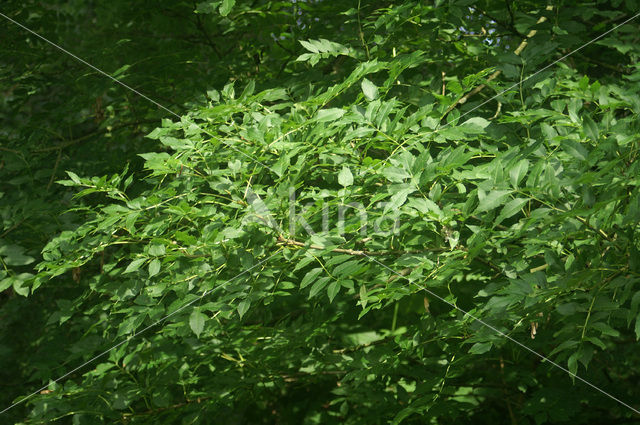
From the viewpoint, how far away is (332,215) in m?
1.83

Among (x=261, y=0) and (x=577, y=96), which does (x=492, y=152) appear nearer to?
(x=577, y=96)

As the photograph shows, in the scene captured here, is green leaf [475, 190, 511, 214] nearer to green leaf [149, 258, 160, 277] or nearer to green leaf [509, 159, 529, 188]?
green leaf [509, 159, 529, 188]

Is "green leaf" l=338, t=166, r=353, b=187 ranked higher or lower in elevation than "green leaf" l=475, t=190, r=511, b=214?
lower

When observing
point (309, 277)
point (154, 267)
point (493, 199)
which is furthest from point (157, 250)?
point (493, 199)

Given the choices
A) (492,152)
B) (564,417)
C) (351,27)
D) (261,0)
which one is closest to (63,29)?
(261,0)

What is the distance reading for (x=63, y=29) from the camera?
3775 mm

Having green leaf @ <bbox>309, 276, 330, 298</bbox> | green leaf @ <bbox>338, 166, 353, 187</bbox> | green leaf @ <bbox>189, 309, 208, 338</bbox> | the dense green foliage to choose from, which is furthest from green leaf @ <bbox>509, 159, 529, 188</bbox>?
green leaf @ <bbox>189, 309, 208, 338</bbox>

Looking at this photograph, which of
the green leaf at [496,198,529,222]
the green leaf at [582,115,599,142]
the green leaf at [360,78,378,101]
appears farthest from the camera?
the green leaf at [360,78,378,101]

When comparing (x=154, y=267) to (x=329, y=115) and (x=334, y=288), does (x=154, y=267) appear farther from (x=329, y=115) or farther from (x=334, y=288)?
(x=329, y=115)

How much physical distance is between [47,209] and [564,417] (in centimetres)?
209

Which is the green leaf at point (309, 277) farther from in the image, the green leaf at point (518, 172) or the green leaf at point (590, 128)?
the green leaf at point (590, 128)

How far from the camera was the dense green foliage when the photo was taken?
1556 mm

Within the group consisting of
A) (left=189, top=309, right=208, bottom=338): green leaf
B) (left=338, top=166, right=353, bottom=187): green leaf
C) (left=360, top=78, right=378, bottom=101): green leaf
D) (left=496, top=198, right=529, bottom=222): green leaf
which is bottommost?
(left=189, top=309, right=208, bottom=338): green leaf

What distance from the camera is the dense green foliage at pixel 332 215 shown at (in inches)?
61.2
